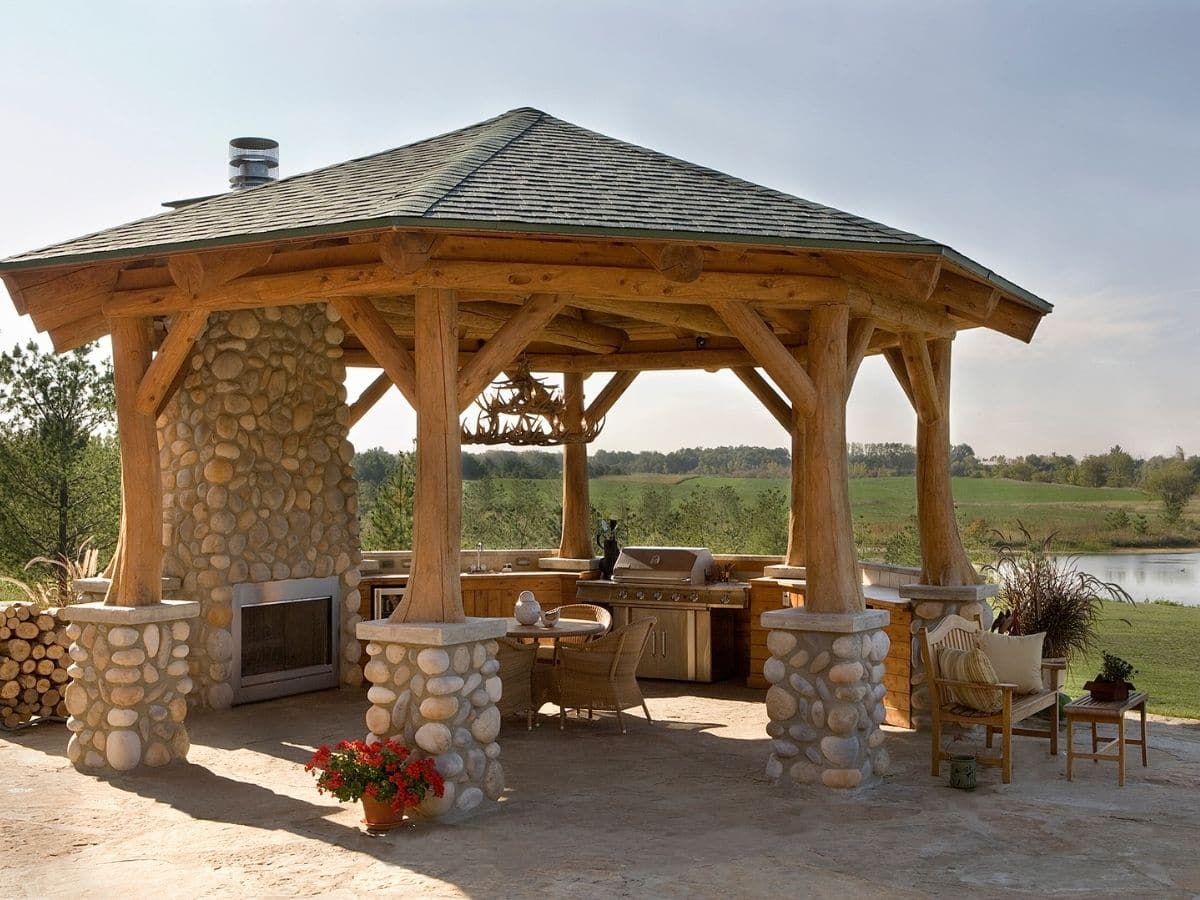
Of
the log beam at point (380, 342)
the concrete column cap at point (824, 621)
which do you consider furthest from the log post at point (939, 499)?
the log beam at point (380, 342)

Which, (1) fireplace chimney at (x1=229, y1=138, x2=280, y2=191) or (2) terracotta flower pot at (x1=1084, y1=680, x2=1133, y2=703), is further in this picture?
(1) fireplace chimney at (x1=229, y1=138, x2=280, y2=191)

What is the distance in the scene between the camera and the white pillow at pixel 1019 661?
7.41 meters

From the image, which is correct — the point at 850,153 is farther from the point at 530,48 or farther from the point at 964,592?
the point at 964,592

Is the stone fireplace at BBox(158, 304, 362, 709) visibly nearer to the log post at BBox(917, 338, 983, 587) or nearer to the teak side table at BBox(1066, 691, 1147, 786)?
the log post at BBox(917, 338, 983, 587)

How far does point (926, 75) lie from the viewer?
21.4 meters

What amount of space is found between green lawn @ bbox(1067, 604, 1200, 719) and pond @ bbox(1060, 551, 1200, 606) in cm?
140

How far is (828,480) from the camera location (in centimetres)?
695

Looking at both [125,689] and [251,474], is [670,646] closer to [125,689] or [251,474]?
[251,474]

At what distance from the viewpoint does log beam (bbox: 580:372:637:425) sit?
11211mm

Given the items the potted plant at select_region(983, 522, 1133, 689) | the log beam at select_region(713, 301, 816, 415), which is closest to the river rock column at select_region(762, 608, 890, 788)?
the log beam at select_region(713, 301, 816, 415)

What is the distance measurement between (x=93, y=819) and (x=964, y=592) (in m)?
5.70

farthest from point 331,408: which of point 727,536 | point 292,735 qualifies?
point 727,536

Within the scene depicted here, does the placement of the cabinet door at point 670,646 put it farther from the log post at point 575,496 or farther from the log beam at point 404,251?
the log beam at point 404,251

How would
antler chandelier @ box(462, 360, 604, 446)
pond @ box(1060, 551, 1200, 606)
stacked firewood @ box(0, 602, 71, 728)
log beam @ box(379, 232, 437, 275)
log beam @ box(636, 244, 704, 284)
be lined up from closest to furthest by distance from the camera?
log beam @ box(379, 232, 437, 275), log beam @ box(636, 244, 704, 284), stacked firewood @ box(0, 602, 71, 728), antler chandelier @ box(462, 360, 604, 446), pond @ box(1060, 551, 1200, 606)
